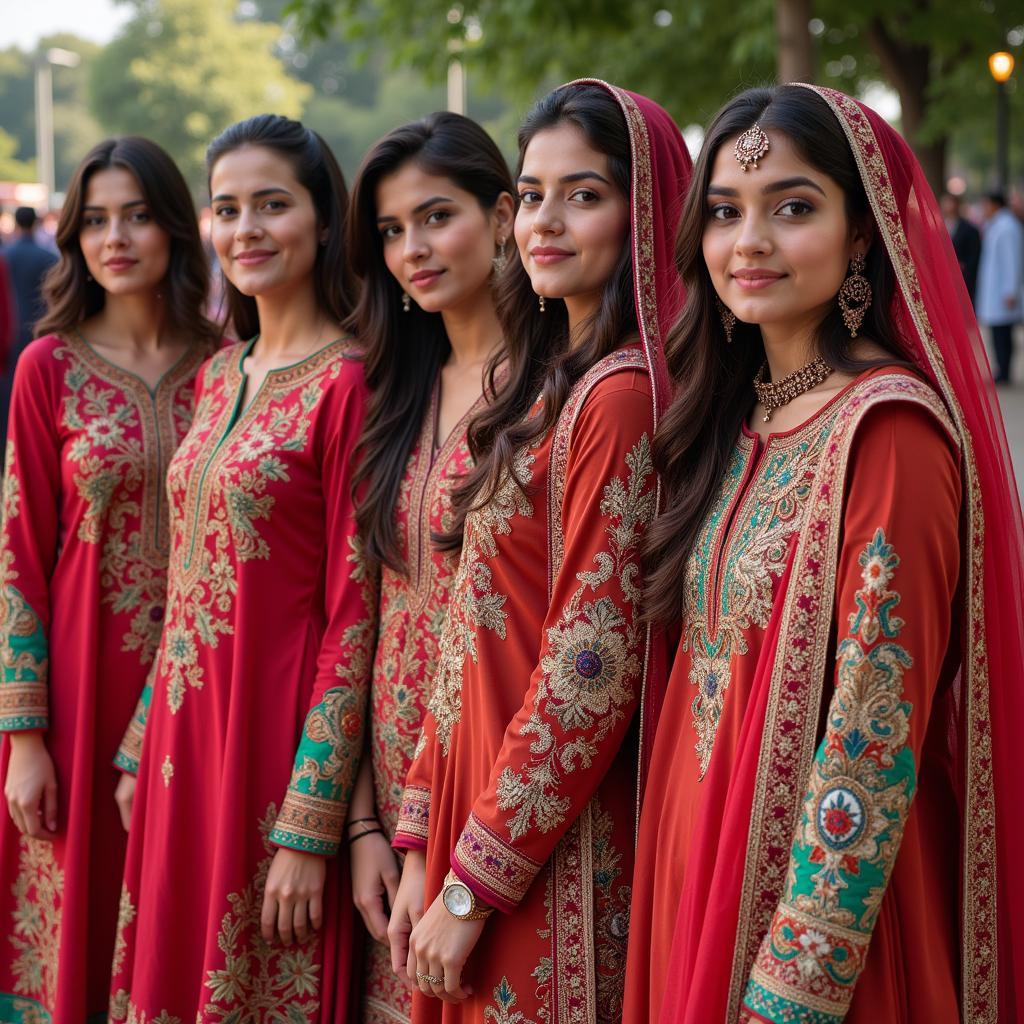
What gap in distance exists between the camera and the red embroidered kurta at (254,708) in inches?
109

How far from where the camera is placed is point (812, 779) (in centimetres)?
170

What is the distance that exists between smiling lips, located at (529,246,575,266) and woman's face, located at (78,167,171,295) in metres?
1.49

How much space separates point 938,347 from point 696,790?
732mm

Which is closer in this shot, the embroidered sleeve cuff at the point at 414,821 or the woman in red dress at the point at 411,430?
the embroidered sleeve cuff at the point at 414,821

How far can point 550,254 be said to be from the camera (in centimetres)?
224

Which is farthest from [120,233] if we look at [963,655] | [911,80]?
[911,80]

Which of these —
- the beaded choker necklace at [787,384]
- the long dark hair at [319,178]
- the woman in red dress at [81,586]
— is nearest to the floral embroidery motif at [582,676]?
the beaded choker necklace at [787,384]

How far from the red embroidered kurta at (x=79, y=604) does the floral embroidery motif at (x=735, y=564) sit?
1.74m

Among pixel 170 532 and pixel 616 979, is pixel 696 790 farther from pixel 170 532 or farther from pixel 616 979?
pixel 170 532

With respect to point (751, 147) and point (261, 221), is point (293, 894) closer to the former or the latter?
point (261, 221)

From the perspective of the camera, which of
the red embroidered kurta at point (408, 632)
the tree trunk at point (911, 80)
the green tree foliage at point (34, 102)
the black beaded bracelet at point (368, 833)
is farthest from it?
the green tree foliage at point (34, 102)

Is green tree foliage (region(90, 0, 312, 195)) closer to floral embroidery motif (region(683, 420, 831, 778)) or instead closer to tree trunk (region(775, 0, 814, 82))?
tree trunk (region(775, 0, 814, 82))

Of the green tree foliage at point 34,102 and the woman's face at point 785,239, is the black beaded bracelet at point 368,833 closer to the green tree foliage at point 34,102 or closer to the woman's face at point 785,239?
the woman's face at point 785,239

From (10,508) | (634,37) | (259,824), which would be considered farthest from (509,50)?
(259,824)
